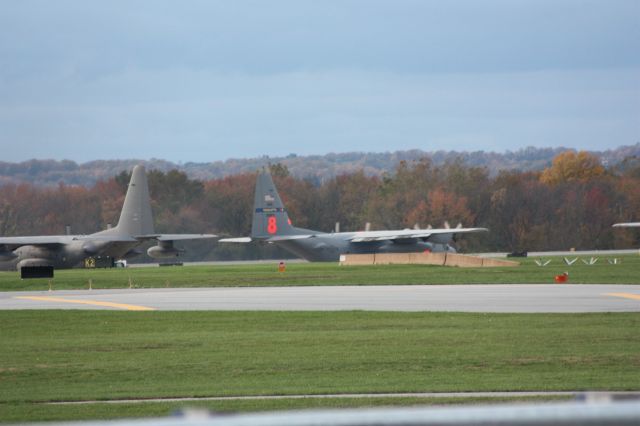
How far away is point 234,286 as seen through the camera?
1816 inches

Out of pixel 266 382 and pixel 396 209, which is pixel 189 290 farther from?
pixel 396 209

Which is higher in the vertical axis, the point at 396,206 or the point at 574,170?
the point at 574,170

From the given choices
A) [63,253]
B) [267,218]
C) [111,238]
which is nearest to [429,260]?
[267,218]

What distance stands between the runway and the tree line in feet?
239

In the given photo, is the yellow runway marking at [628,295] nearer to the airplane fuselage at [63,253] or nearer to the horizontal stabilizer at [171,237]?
the horizontal stabilizer at [171,237]

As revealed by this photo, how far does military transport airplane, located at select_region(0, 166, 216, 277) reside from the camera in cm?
6812

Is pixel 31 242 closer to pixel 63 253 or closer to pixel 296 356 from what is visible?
pixel 63 253

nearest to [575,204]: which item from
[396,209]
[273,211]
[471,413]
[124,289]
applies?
[396,209]

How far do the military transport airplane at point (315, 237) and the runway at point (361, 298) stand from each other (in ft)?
98.1

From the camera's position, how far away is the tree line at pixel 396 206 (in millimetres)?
124750

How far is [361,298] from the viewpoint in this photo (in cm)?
3534

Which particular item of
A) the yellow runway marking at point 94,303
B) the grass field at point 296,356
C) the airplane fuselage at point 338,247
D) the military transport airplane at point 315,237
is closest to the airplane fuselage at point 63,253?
the military transport airplane at point 315,237

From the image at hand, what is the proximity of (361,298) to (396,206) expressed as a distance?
9718cm

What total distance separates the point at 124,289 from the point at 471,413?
4295cm
